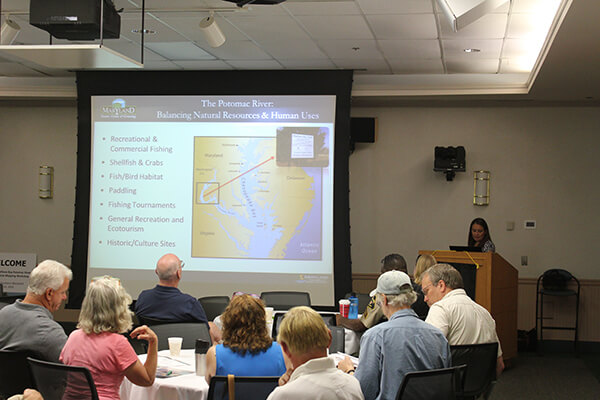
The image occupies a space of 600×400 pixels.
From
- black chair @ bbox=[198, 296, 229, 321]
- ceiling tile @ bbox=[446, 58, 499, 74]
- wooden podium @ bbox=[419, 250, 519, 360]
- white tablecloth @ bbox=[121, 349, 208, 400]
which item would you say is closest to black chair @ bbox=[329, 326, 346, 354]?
white tablecloth @ bbox=[121, 349, 208, 400]

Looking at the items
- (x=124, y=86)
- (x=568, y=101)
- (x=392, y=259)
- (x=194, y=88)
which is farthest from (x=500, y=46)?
(x=124, y=86)

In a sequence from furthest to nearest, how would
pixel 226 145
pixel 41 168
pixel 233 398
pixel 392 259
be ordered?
pixel 41 168 < pixel 226 145 < pixel 392 259 < pixel 233 398

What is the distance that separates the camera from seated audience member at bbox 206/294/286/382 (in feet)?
10.8

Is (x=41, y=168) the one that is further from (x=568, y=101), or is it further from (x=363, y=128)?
(x=568, y=101)

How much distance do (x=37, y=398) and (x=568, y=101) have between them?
8397mm

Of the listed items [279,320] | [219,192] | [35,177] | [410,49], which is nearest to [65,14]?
[279,320]

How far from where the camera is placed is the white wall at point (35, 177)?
10.3 meters

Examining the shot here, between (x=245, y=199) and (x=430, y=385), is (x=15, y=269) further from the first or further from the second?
(x=430, y=385)

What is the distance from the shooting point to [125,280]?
8781mm

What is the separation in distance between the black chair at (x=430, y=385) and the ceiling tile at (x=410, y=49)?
15.6 feet

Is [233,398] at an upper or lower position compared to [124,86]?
lower

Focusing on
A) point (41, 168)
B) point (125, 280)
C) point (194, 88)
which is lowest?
point (125, 280)

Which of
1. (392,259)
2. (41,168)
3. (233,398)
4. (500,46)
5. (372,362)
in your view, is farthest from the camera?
(41,168)

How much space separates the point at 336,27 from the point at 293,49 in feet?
3.40
